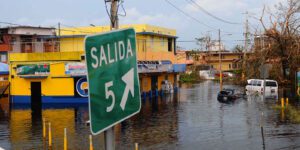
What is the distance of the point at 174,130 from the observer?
885 inches

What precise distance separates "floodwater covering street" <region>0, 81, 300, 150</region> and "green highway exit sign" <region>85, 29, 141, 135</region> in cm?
1427

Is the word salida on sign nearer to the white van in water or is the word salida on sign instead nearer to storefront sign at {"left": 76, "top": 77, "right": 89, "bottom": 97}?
storefront sign at {"left": 76, "top": 77, "right": 89, "bottom": 97}

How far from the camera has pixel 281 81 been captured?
6088cm

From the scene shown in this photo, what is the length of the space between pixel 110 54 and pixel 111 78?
17 cm

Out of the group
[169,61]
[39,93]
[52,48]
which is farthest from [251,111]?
[52,48]

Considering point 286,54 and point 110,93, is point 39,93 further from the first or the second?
point 110,93

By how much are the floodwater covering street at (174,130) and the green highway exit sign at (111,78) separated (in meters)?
14.3

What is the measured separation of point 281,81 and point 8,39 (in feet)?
119

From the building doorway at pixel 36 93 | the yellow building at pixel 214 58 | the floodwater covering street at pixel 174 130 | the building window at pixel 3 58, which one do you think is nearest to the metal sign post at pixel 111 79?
the floodwater covering street at pixel 174 130

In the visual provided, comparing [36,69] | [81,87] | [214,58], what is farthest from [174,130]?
[214,58]

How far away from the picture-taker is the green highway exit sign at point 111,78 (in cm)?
291

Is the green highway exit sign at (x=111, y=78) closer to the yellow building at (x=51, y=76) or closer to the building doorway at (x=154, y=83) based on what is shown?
the yellow building at (x=51, y=76)

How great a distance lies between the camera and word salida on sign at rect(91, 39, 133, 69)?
2.90m

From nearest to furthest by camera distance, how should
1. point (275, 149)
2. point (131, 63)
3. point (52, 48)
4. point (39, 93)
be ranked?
1. point (131, 63)
2. point (275, 149)
3. point (39, 93)
4. point (52, 48)
